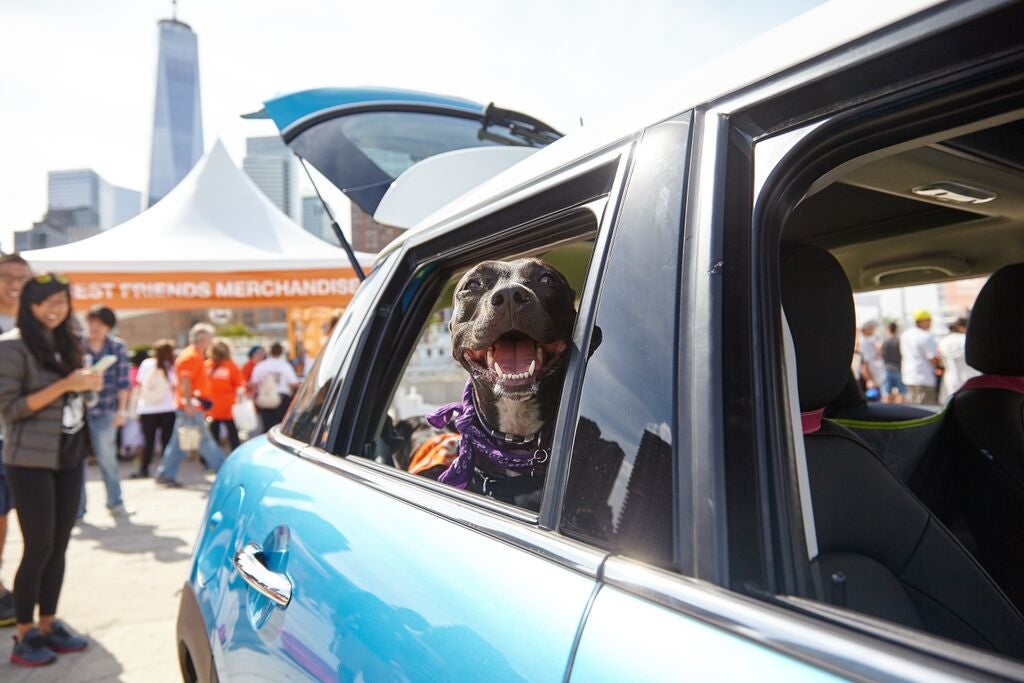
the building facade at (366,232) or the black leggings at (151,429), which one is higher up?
the building facade at (366,232)

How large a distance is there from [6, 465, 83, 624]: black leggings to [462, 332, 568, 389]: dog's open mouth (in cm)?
247

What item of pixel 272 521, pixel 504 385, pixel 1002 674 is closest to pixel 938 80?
pixel 1002 674

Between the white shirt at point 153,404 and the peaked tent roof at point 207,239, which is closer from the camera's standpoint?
the white shirt at point 153,404

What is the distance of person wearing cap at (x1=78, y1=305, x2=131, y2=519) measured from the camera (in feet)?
18.9

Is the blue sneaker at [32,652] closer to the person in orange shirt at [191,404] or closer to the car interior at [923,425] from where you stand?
the car interior at [923,425]

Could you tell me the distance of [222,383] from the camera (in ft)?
25.6

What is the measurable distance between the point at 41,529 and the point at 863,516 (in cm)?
333

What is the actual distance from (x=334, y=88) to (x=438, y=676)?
2.92 meters

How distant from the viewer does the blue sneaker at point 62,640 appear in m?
3.29

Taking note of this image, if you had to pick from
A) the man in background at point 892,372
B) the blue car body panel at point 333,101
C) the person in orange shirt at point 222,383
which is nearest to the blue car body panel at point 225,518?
the blue car body panel at point 333,101

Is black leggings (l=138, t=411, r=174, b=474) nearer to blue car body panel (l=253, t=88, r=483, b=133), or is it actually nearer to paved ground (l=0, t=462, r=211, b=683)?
paved ground (l=0, t=462, r=211, b=683)

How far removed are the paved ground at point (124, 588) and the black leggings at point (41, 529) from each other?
1.11 feet


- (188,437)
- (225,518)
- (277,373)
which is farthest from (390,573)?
(277,373)

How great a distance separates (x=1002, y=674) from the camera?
1.91 ft
